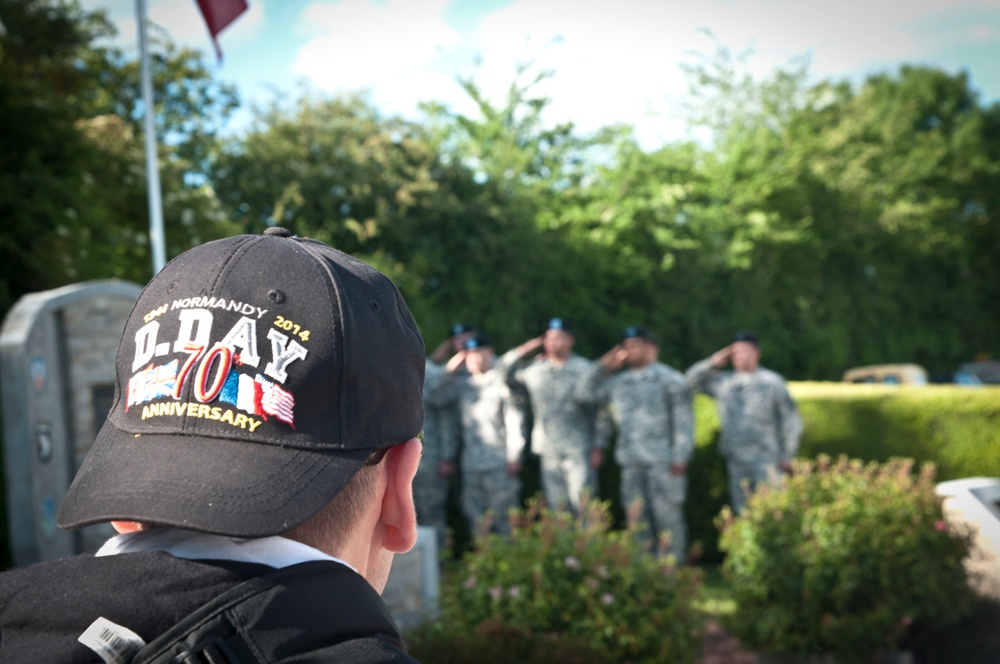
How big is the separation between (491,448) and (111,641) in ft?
24.5

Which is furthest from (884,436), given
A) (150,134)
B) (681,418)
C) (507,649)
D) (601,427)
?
(150,134)

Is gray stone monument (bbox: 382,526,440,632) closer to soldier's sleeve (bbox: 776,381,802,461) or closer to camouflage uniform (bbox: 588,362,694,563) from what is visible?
camouflage uniform (bbox: 588,362,694,563)

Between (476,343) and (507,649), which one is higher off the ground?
(476,343)

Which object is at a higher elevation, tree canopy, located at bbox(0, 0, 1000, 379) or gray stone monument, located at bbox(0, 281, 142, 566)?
tree canopy, located at bbox(0, 0, 1000, 379)

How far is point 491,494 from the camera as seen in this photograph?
26.9ft

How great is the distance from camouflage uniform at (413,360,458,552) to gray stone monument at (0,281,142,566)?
2809 millimetres

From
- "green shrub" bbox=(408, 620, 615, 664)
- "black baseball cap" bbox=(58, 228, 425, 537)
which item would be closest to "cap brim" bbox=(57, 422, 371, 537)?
"black baseball cap" bbox=(58, 228, 425, 537)

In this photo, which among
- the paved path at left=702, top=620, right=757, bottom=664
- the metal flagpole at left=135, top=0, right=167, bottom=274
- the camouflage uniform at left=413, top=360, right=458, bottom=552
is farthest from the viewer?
the camouflage uniform at left=413, top=360, right=458, bottom=552

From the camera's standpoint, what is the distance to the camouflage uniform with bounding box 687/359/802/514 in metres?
7.74

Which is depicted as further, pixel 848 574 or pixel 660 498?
pixel 660 498

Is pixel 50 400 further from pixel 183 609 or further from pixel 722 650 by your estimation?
pixel 183 609

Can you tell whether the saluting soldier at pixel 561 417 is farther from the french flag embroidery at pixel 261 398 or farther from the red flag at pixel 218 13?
the french flag embroidery at pixel 261 398

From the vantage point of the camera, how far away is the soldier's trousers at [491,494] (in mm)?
8156

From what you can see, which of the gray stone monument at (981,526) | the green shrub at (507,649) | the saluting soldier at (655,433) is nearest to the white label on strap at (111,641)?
the green shrub at (507,649)
